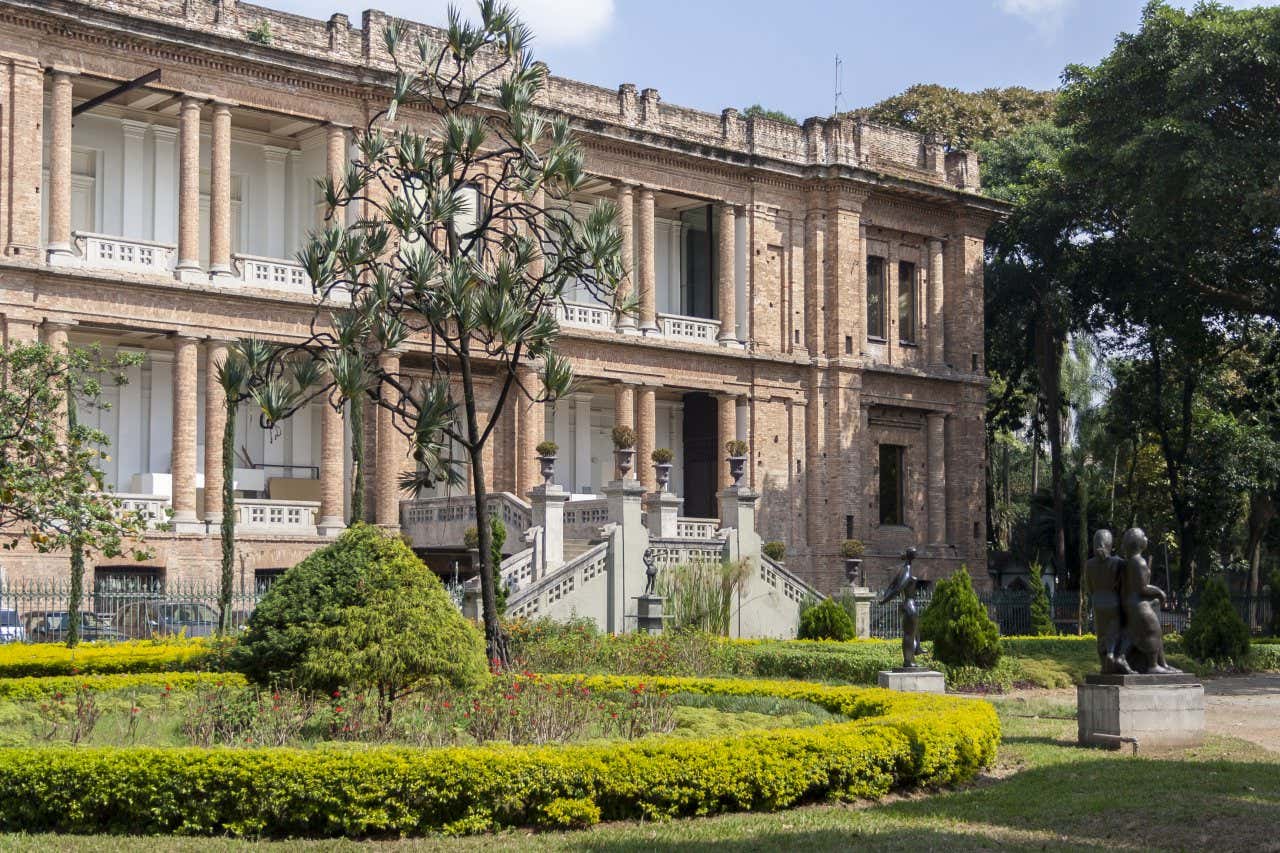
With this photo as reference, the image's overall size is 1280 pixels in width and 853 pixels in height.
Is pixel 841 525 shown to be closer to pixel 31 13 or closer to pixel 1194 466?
pixel 1194 466

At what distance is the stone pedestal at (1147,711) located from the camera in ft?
47.7

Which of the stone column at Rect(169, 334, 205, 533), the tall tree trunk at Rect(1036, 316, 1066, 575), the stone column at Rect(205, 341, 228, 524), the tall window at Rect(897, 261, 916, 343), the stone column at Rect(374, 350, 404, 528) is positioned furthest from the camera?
the tall tree trunk at Rect(1036, 316, 1066, 575)

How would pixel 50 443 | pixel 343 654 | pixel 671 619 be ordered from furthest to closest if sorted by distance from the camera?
pixel 671 619 → pixel 50 443 → pixel 343 654

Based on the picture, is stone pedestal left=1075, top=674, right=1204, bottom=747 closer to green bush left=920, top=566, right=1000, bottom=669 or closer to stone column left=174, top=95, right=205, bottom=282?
green bush left=920, top=566, right=1000, bottom=669

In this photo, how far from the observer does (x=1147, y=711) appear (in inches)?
574

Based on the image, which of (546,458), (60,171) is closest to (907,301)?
(546,458)

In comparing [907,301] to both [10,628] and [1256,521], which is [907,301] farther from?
[10,628]

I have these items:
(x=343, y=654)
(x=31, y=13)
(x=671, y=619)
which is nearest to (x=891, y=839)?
(x=343, y=654)

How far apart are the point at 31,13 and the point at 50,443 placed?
12.2 metres

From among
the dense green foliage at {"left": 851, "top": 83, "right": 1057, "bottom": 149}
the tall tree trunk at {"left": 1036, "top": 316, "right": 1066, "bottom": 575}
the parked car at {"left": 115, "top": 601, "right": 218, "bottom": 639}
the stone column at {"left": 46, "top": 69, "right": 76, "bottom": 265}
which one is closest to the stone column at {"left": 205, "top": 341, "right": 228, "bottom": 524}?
the stone column at {"left": 46, "top": 69, "right": 76, "bottom": 265}

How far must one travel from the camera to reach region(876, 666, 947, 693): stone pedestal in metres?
18.0

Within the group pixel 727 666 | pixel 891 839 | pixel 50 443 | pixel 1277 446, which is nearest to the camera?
pixel 891 839

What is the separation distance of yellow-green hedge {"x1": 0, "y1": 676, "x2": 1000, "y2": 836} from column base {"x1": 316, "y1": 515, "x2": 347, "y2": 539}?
1996 centimetres

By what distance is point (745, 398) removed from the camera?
124 ft
